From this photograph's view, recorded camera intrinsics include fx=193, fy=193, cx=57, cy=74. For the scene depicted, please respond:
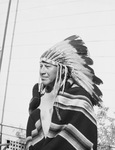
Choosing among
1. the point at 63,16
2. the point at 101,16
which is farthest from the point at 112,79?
the point at 63,16

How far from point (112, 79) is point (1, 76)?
28.4 inches

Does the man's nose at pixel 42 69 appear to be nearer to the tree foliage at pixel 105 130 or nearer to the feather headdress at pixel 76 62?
the feather headdress at pixel 76 62

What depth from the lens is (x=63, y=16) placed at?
117 centimetres

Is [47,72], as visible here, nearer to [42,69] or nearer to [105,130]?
[42,69]

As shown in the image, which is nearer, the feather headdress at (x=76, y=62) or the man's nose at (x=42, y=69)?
the feather headdress at (x=76, y=62)

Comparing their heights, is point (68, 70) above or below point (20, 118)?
above

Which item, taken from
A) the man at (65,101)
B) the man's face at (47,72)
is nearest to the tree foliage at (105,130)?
the man at (65,101)

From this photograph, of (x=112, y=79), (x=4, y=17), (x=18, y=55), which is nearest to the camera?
(x=112, y=79)

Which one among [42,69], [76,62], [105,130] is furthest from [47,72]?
[105,130]

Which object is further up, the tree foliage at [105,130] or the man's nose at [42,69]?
the man's nose at [42,69]

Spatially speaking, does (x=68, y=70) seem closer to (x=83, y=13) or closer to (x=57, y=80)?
(x=57, y=80)

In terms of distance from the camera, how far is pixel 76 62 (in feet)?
3.48

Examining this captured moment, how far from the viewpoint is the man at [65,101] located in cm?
99

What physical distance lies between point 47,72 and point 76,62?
19cm
